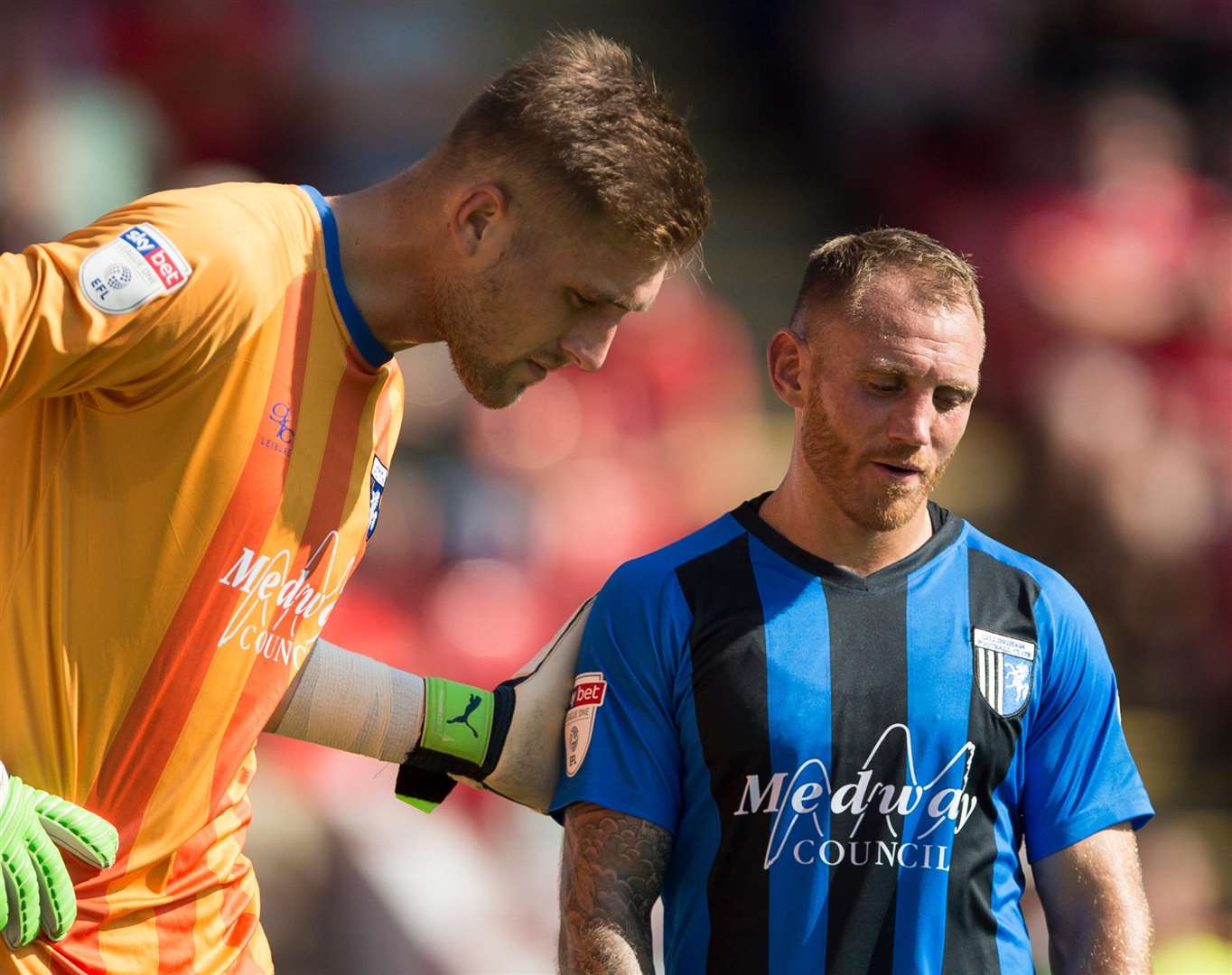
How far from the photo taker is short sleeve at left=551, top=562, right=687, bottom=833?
7.77 feet

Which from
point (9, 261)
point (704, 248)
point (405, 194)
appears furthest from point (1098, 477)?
point (9, 261)

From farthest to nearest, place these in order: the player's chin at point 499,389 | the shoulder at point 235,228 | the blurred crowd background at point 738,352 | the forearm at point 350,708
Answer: the blurred crowd background at point 738,352 → the forearm at point 350,708 → the player's chin at point 499,389 → the shoulder at point 235,228

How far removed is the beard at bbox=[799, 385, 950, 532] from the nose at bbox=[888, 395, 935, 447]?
0.10ft

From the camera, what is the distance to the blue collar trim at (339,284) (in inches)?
85.5

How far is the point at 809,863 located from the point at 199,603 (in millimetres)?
953

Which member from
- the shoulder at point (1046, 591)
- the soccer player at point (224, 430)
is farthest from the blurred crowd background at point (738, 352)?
the shoulder at point (1046, 591)

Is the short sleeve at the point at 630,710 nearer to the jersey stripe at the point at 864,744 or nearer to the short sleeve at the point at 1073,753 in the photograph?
the jersey stripe at the point at 864,744

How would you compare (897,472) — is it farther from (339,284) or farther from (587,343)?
(339,284)

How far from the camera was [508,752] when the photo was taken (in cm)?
255

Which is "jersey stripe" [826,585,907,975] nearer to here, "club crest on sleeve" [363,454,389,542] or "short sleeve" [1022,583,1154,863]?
"short sleeve" [1022,583,1154,863]

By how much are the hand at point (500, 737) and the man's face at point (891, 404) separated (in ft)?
1.65

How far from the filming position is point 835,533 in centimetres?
249

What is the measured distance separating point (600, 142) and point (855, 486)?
67cm

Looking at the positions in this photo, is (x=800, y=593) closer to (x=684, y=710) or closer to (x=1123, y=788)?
(x=684, y=710)
